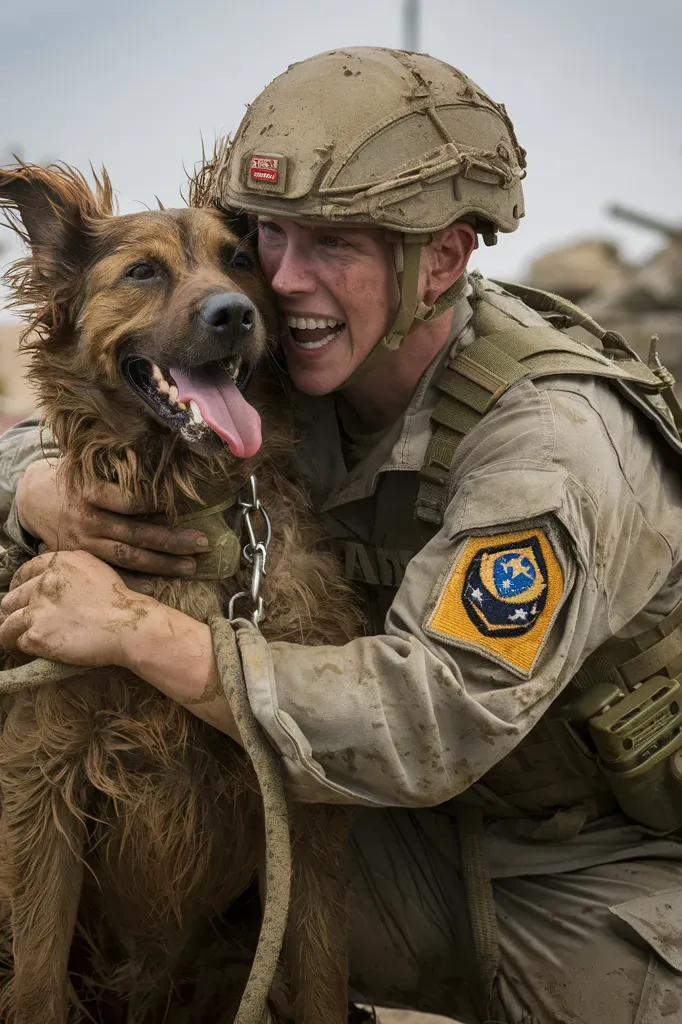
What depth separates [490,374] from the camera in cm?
316

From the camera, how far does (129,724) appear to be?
3000mm

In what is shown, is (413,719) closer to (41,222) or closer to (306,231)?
(306,231)

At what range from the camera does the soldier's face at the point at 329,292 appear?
316 cm

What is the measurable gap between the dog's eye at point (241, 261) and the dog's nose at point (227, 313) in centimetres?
33

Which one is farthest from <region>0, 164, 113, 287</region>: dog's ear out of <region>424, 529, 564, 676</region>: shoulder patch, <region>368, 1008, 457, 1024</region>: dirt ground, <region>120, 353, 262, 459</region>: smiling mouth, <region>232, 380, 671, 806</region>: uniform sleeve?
<region>368, 1008, 457, 1024</region>: dirt ground

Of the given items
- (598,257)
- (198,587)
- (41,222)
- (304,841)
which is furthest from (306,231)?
(598,257)

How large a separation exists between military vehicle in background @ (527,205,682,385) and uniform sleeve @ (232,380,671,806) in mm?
10276

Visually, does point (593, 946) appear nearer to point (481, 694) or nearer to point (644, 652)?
point (644, 652)

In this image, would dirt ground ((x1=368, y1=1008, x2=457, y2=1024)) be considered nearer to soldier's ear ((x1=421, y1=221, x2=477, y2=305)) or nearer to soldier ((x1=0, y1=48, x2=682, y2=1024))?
soldier ((x1=0, y1=48, x2=682, y2=1024))

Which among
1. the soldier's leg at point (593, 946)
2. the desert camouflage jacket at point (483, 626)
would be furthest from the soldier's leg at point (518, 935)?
the desert camouflage jacket at point (483, 626)

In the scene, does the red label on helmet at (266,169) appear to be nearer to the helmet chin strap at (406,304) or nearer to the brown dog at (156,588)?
the brown dog at (156,588)

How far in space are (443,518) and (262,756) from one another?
0.82 metres

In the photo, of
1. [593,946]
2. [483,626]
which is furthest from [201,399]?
[593,946]

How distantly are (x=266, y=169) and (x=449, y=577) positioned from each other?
115 cm
